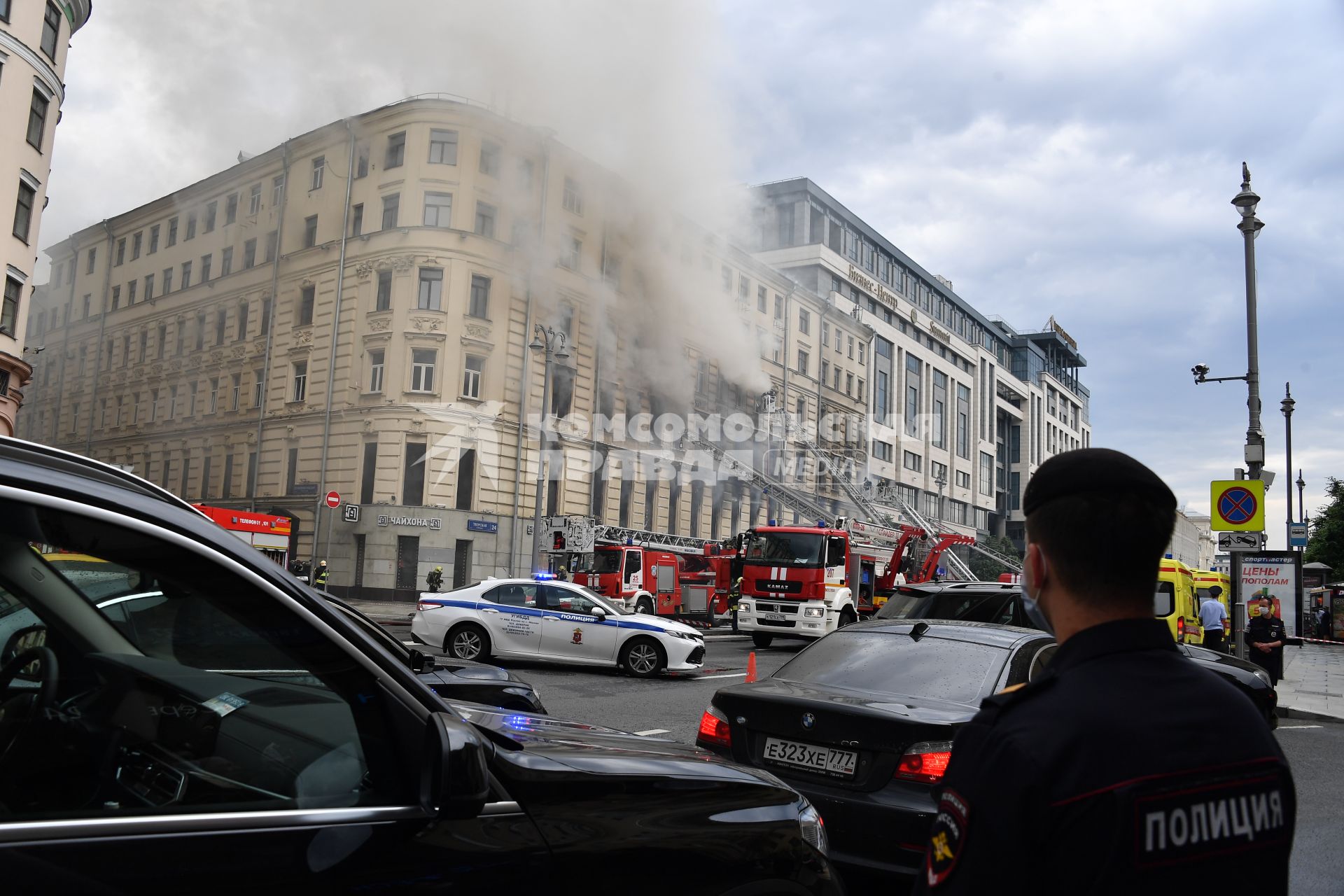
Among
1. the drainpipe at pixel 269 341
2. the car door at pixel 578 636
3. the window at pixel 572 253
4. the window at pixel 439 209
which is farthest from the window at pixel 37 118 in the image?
the car door at pixel 578 636

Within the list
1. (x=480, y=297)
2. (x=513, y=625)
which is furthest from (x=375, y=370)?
(x=513, y=625)

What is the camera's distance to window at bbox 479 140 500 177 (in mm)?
33438

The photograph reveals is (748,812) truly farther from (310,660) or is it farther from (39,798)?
(39,798)

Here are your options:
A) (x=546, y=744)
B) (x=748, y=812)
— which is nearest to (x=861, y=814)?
(x=748, y=812)

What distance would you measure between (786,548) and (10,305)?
69.9ft

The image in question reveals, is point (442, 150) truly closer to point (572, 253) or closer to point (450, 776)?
point (572, 253)

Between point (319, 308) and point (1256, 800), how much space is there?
120ft

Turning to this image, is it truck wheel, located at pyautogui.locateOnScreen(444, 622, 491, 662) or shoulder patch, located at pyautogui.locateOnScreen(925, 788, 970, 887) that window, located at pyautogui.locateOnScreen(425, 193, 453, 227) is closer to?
truck wheel, located at pyautogui.locateOnScreen(444, 622, 491, 662)

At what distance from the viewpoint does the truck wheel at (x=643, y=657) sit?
44.5 feet

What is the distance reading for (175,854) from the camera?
5.13 feet

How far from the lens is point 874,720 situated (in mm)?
4457

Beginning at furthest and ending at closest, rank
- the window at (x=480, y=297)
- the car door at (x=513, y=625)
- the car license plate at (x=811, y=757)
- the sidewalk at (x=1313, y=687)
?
the window at (x=480, y=297), the car door at (x=513, y=625), the sidewalk at (x=1313, y=687), the car license plate at (x=811, y=757)

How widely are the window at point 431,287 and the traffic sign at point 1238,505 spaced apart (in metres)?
25.6

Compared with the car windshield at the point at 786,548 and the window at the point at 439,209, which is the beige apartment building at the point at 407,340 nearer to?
the window at the point at 439,209
